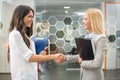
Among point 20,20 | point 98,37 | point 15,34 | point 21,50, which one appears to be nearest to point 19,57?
point 21,50

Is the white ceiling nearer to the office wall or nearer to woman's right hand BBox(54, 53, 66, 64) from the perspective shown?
the office wall

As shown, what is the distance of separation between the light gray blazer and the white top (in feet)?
1.74

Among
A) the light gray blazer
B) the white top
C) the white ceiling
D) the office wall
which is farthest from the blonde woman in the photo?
the white ceiling

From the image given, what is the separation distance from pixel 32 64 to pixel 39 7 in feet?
19.8

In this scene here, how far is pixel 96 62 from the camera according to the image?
79.8 inches

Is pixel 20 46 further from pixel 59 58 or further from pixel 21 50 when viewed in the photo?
pixel 59 58

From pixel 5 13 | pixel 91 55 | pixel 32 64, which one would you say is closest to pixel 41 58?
pixel 32 64

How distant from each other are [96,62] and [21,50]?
666 millimetres

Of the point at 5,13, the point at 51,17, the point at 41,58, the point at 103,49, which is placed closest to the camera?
the point at 41,58

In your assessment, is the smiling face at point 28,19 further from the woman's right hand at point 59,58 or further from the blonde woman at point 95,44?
the blonde woman at point 95,44

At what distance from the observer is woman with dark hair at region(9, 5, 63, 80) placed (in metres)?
1.78

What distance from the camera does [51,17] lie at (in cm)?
779

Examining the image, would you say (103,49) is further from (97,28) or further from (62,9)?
(62,9)

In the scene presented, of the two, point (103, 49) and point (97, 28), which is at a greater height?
point (97, 28)
